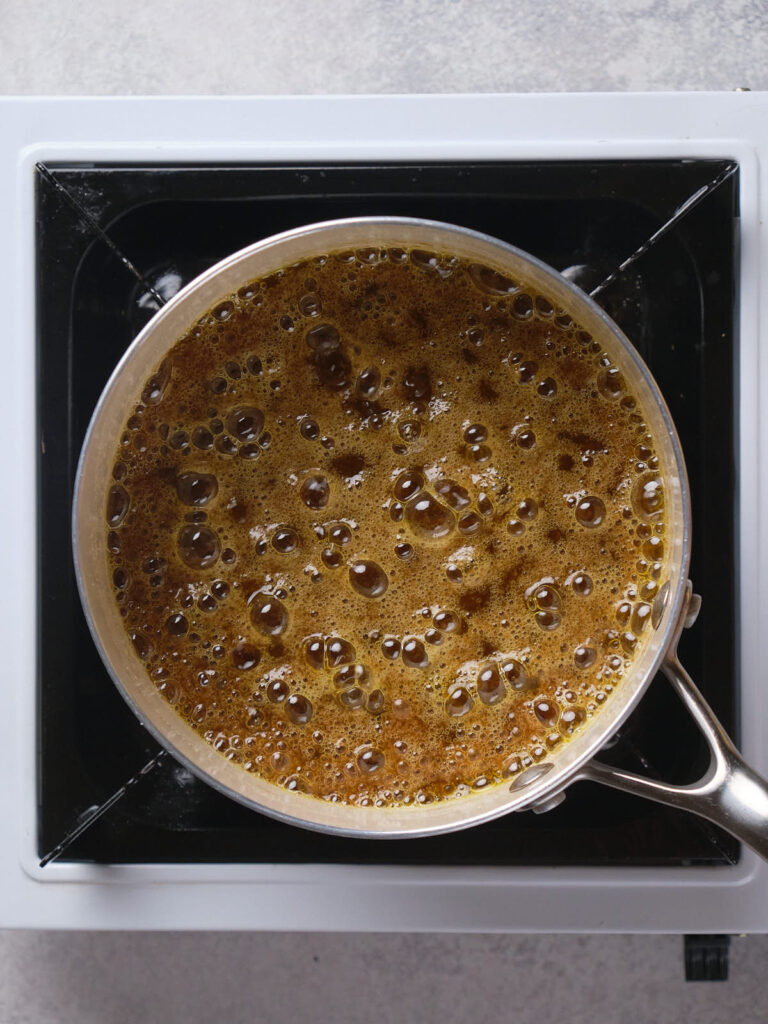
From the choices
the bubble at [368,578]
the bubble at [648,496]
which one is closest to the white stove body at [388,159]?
the bubble at [648,496]

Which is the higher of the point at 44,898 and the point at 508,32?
the point at 508,32

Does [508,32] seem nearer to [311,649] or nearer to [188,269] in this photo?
[188,269]

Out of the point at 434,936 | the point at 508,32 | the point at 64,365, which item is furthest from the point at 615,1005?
the point at 508,32

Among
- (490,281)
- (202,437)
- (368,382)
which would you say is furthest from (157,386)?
(490,281)

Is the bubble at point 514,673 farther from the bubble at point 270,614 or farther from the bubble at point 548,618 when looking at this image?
the bubble at point 270,614

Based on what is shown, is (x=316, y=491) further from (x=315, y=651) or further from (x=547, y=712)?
(x=547, y=712)

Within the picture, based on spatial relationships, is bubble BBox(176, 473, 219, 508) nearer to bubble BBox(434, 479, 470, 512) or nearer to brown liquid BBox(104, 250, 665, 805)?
brown liquid BBox(104, 250, 665, 805)
